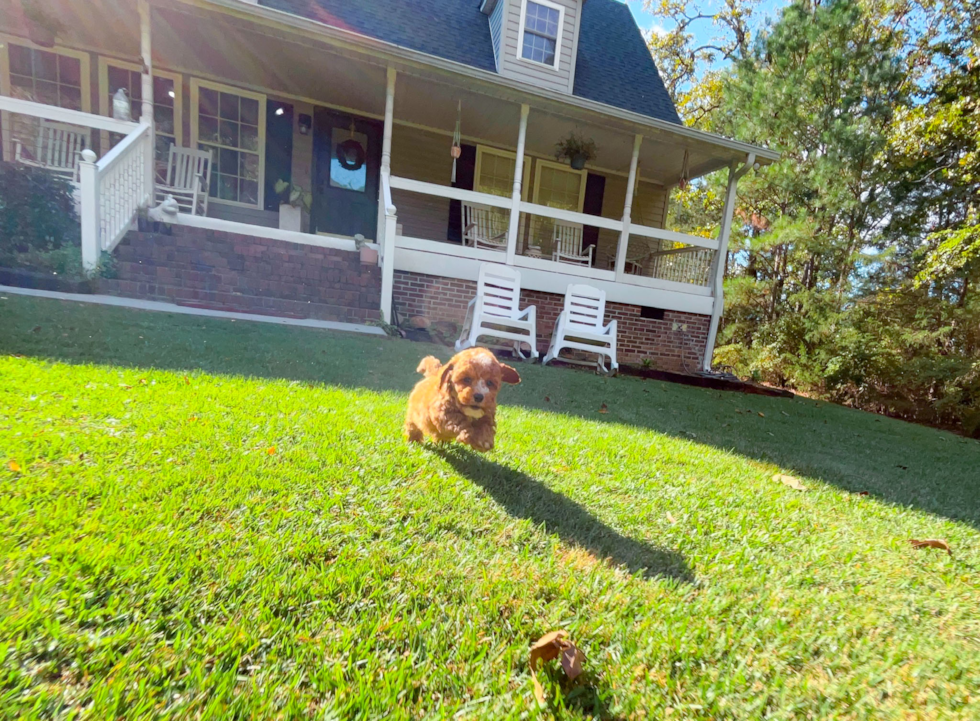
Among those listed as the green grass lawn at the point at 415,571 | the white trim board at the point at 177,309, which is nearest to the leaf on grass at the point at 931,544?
the green grass lawn at the point at 415,571

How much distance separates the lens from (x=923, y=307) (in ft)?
31.3

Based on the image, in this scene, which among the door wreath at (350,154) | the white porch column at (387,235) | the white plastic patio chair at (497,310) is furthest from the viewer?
the door wreath at (350,154)

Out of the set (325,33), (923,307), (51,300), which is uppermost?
(325,33)

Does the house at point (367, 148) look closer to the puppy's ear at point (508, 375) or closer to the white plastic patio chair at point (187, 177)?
the white plastic patio chair at point (187, 177)

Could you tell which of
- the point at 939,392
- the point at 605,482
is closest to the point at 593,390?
the point at 605,482

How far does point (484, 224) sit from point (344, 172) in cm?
287

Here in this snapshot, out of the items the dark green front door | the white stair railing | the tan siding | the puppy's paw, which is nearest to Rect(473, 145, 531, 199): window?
the tan siding

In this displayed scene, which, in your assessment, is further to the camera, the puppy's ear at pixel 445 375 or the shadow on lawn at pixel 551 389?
the shadow on lawn at pixel 551 389

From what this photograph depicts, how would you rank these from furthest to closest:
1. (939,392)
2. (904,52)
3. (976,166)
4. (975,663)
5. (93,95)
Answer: (904,52)
(976,166)
(939,392)
(93,95)
(975,663)

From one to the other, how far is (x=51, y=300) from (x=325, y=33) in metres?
4.68

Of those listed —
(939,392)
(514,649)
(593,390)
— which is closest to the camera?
(514,649)

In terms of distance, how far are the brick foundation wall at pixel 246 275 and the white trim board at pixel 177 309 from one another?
11.2 inches

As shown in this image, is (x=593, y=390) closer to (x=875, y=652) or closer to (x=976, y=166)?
(x=875, y=652)

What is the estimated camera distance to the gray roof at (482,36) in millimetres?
8289
